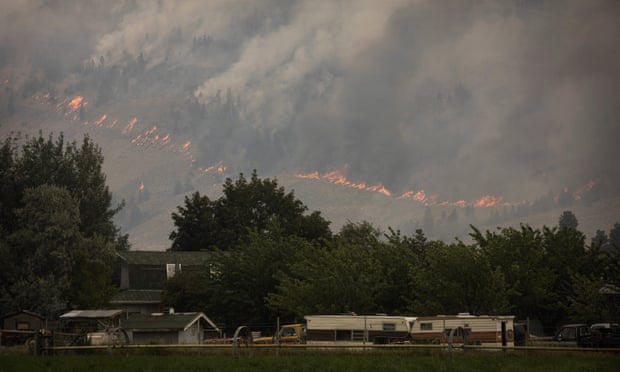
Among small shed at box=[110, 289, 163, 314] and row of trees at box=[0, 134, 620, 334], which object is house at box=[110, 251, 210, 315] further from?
row of trees at box=[0, 134, 620, 334]

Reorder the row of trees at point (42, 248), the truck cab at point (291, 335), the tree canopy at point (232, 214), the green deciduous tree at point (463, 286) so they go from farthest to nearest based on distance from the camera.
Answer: the tree canopy at point (232, 214), the row of trees at point (42, 248), the green deciduous tree at point (463, 286), the truck cab at point (291, 335)

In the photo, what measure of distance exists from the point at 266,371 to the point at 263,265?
4571 cm

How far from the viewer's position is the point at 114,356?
1565 inches

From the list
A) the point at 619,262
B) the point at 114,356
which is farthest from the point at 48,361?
the point at 619,262

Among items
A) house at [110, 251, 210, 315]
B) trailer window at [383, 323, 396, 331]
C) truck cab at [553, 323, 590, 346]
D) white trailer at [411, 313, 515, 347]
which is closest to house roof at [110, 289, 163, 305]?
house at [110, 251, 210, 315]

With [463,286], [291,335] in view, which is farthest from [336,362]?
[463,286]

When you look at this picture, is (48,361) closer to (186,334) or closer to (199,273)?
(186,334)

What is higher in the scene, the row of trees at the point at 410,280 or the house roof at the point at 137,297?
the row of trees at the point at 410,280

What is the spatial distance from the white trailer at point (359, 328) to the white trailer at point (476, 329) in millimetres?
1484

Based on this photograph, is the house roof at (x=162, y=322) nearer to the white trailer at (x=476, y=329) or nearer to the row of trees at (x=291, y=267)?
the row of trees at (x=291, y=267)

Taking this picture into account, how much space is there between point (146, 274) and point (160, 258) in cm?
341

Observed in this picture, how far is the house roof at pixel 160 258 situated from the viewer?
104 meters

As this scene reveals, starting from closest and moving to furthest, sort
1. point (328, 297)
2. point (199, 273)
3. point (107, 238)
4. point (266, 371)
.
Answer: point (266, 371), point (328, 297), point (199, 273), point (107, 238)

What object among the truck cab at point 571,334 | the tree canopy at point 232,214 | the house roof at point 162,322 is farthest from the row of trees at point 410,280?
the tree canopy at point 232,214
